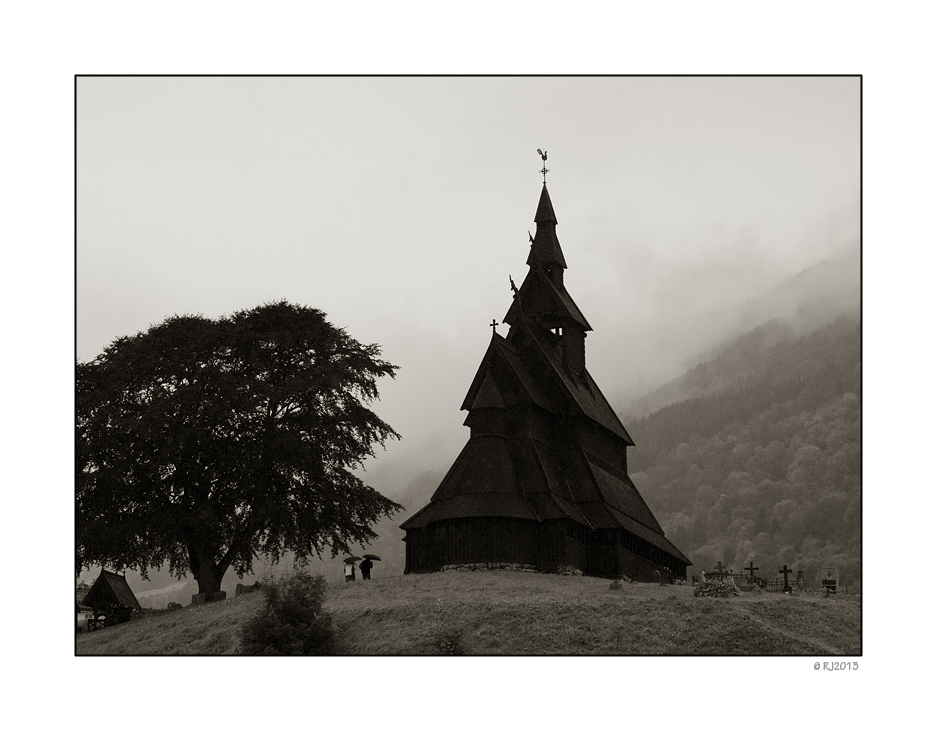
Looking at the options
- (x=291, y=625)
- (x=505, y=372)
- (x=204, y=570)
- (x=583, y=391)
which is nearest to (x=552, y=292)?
(x=583, y=391)

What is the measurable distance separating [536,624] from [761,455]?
2438 inches

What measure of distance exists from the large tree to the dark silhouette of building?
5.16 m

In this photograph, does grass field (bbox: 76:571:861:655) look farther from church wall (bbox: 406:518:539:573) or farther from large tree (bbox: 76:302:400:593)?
large tree (bbox: 76:302:400:593)

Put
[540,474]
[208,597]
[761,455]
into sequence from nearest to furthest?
[208,597] < [540,474] < [761,455]

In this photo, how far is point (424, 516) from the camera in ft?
174

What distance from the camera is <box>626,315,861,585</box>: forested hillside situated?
6431 centimetres

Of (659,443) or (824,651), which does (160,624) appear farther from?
(659,443)

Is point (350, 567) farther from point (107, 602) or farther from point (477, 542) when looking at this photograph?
point (107, 602)

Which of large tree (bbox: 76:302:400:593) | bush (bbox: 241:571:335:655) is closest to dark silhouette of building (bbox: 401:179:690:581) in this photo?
large tree (bbox: 76:302:400:593)

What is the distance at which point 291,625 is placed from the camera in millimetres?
37375

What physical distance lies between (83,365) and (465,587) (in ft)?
72.1

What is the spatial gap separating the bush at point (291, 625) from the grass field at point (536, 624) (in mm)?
884

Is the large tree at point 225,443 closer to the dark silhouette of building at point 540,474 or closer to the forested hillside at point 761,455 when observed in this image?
the dark silhouette of building at point 540,474

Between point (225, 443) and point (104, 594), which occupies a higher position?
point (225, 443)
